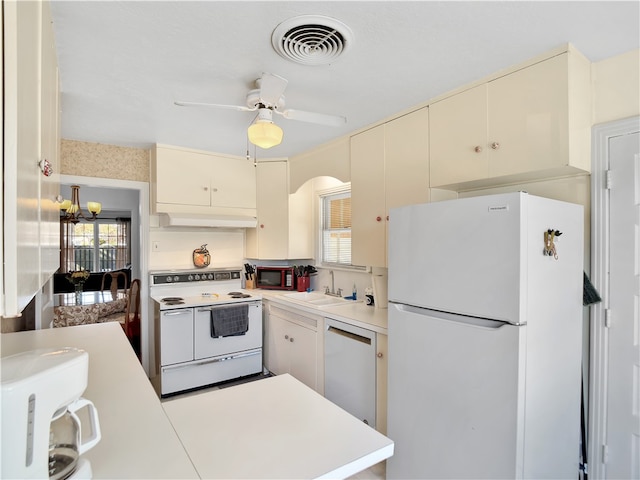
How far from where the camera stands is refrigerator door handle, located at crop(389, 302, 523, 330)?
156cm

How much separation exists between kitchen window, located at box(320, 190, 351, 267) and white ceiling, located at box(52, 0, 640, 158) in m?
1.28

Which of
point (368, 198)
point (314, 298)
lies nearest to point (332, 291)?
point (314, 298)

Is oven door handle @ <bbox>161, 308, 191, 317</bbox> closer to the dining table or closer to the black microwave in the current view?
the black microwave

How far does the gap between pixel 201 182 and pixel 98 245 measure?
6167 mm

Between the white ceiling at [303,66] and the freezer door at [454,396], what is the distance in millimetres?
1282

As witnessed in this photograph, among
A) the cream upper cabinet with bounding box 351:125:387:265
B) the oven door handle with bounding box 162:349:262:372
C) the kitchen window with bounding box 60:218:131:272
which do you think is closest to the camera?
the cream upper cabinet with bounding box 351:125:387:265

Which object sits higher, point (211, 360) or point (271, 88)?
point (271, 88)

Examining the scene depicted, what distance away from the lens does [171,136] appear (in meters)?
3.10

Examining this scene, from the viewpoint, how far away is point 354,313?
2.72m

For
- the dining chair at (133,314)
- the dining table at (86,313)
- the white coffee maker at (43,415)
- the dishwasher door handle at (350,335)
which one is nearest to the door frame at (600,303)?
the dishwasher door handle at (350,335)

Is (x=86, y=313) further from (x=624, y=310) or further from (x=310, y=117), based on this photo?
(x=624, y=310)

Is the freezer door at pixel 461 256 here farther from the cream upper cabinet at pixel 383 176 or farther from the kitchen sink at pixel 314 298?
the kitchen sink at pixel 314 298

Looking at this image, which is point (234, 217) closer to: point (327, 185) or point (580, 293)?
point (327, 185)

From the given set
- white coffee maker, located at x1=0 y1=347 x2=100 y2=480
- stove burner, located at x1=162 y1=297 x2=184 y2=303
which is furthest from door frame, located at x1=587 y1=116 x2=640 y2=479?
stove burner, located at x1=162 y1=297 x2=184 y2=303
